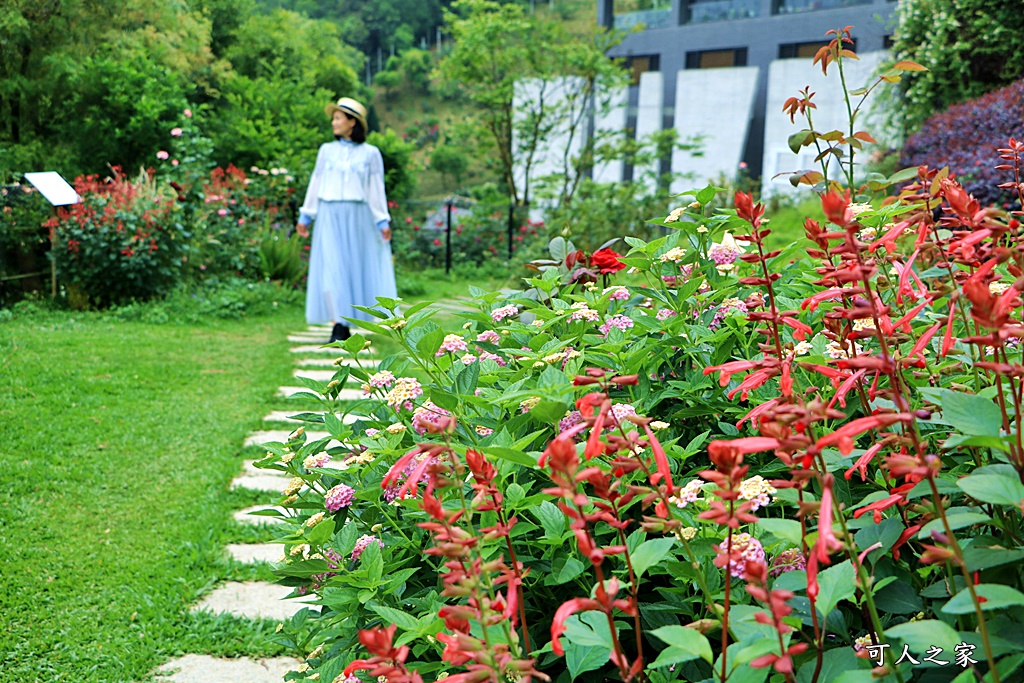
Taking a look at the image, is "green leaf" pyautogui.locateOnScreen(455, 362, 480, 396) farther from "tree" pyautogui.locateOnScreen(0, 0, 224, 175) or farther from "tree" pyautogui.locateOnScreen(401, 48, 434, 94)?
"tree" pyautogui.locateOnScreen(401, 48, 434, 94)

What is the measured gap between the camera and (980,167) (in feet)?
20.5

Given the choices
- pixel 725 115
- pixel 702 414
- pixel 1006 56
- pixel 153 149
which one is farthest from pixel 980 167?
pixel 725 115

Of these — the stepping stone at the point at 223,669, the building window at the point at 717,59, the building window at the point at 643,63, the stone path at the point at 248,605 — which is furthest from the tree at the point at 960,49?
the building window at the point at 643,63

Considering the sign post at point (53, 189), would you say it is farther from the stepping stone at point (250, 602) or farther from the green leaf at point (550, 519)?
the green leaf at point (550, 519)

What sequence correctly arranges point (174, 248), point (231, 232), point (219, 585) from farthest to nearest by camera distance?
1. point (231, 232)
2. point (174, 248)
3. point (219, 585)

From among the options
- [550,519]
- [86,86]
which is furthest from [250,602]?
[86,86]

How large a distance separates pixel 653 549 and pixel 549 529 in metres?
0.24

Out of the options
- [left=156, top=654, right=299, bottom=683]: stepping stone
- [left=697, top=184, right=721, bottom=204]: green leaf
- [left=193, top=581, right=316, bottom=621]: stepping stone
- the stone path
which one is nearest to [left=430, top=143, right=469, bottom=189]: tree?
the stone path

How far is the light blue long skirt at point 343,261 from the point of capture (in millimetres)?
6301

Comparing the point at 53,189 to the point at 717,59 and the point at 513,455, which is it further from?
the point at 717,59

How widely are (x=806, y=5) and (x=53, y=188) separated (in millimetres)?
18416

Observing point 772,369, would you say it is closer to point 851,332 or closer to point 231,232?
point 851,332

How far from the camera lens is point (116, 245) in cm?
706

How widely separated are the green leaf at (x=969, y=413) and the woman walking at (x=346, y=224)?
5594 mm
